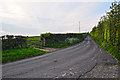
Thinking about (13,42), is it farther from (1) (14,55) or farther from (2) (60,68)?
(2) (60,68)

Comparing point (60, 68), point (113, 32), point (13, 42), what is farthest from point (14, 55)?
point (113, 32)

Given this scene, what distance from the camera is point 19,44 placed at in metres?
14.2

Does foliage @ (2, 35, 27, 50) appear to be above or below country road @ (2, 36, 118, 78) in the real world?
above

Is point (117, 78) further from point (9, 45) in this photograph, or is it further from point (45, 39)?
point (45, 39)

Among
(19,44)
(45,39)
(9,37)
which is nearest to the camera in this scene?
(9,37)

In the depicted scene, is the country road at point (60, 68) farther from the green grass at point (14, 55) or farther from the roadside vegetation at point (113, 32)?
the roadside vegetation at point (113, 32)

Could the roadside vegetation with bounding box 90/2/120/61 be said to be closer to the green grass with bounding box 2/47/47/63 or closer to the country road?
the country road

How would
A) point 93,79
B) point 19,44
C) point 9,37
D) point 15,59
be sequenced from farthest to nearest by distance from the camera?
1. point 19,44
2. point 9,37
3. point 15,59
4. point 93,79

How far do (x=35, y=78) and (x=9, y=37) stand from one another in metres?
11.1

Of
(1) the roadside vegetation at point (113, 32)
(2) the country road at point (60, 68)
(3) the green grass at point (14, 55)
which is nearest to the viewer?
(2) the country road at point (60, 68)

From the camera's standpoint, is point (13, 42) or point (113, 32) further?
point (13, 42)

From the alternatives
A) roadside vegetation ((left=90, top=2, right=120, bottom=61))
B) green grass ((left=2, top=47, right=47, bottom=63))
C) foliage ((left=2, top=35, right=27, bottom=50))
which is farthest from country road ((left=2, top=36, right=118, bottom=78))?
foliage ((left=2, top=35, right=27, bottom=50))

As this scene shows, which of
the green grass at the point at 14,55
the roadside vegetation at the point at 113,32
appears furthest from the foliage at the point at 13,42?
the roadside vegetation at the point at 113,32

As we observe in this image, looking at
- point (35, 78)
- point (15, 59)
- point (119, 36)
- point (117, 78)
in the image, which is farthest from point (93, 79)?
point (15, 59)
